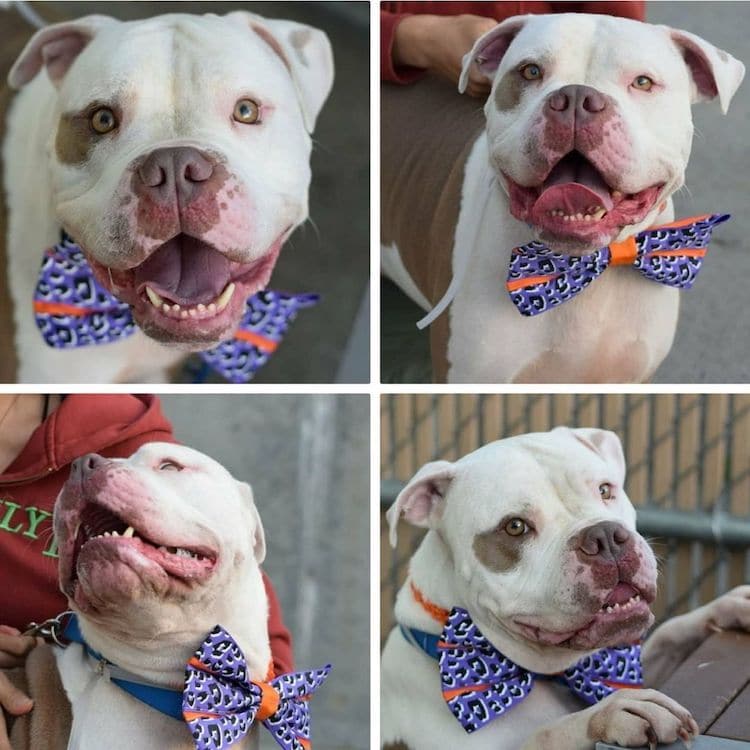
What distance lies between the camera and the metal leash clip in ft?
8.04

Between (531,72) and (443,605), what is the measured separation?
43.4 inches

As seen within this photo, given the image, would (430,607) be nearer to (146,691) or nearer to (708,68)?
(146,691)

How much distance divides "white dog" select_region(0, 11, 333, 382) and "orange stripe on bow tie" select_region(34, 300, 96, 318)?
0.14 feet

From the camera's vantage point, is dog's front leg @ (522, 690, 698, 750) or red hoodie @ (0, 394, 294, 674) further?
red hoodie @ (0, 394, 294, 674)

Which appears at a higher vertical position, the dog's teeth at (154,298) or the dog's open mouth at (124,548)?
the dog's teeth at (154,298)

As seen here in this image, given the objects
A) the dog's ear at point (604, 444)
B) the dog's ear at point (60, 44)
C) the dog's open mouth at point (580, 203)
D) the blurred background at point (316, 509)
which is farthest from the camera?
the blurred background at point (316, 509)

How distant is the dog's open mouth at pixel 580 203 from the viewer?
7.41 ft

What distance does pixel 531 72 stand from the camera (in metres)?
2.40

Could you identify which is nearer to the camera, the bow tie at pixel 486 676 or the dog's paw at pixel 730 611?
the bow tie at pixel 486 676

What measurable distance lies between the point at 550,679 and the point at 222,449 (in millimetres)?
884

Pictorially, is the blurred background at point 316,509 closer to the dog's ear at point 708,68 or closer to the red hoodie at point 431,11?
the red hoodie at point 431,11

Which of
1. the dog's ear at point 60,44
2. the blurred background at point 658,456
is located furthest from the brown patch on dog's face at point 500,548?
the dog's ear at point 60,44

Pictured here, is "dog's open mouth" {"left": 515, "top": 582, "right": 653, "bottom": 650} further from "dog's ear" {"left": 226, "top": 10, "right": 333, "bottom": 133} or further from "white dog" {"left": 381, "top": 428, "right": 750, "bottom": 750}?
"dog's ear" {"left": 226, "top": 10, "right": 333, "bottom": 133}

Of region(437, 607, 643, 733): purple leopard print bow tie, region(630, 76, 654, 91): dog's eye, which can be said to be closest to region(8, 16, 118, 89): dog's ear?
region(630, 76, 654, 91): dog's eye
